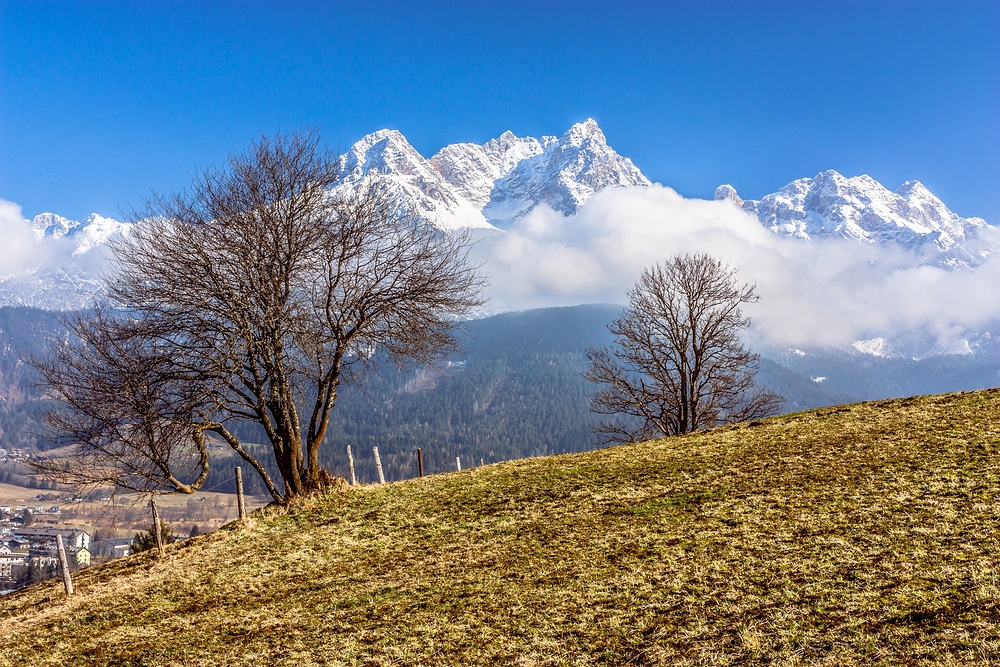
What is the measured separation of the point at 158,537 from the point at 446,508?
8959 millimetres

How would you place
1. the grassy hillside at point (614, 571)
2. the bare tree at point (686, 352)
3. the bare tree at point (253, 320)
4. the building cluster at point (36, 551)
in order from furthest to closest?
the building cluster at point (36, 551)
the bare tree at point (686, 352)
the bare tree at point (253, 320)
the grassy hillside at point (614, 571)

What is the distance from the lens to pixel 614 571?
1336 centimetres

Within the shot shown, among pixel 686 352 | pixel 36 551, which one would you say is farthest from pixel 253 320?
pixel 36 551

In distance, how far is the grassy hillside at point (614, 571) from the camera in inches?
402

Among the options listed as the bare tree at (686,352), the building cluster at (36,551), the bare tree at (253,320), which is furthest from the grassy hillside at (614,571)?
the building cluster at (36,551)

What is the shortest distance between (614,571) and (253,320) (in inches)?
568

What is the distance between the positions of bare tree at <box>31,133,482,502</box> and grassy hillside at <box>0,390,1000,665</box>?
349cm

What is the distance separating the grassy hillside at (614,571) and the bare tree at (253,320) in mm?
3492

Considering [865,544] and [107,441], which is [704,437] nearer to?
[865,544]

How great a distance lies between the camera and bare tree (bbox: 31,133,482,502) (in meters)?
21.0

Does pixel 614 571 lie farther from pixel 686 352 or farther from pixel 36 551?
pixel 36 551

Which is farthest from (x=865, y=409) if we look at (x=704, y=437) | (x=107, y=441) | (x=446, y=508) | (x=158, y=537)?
(x=107, y=441)

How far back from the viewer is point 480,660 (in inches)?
420

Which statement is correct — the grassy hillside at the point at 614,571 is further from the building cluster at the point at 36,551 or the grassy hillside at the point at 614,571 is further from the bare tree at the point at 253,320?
the building cluster at the point at 36,551
